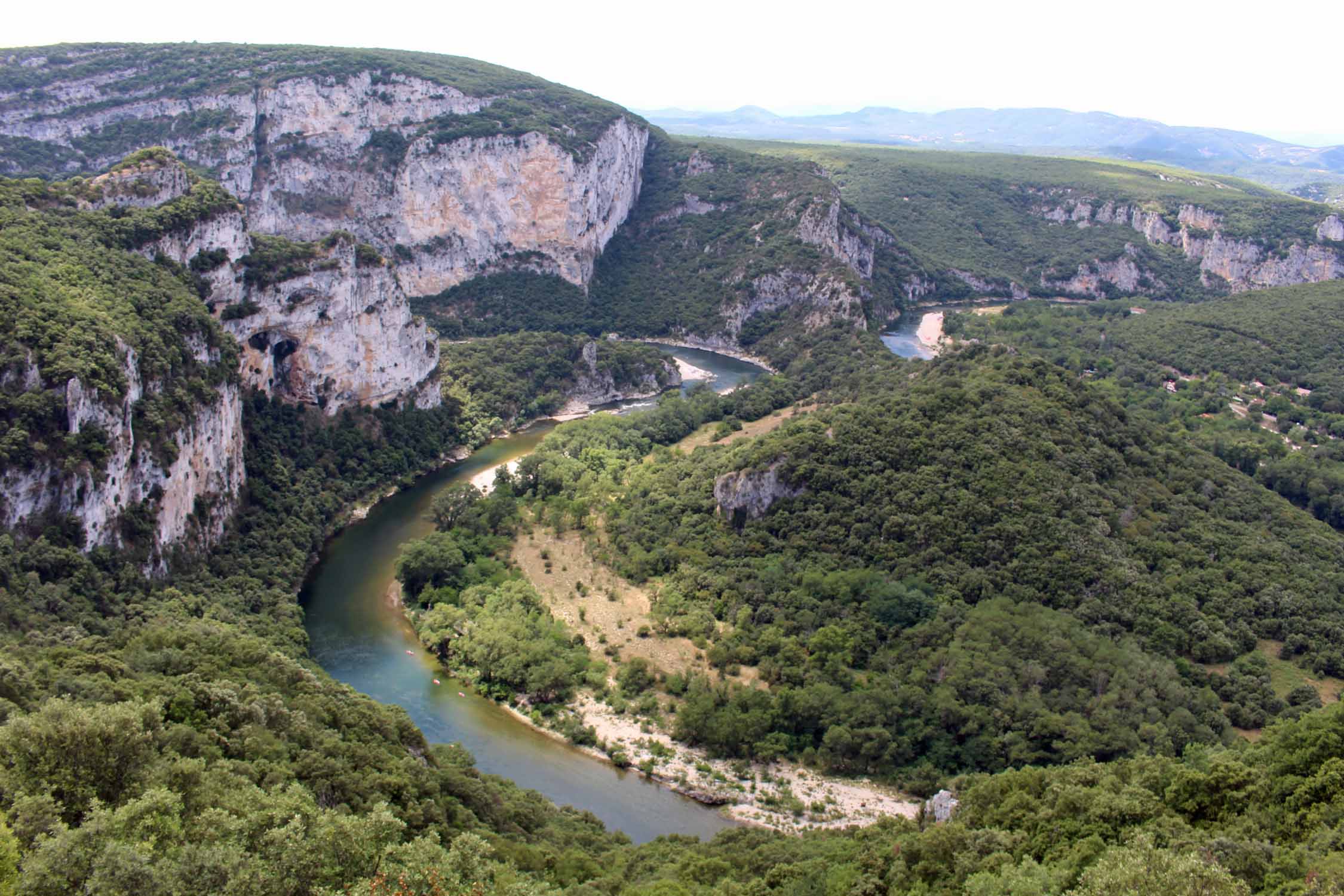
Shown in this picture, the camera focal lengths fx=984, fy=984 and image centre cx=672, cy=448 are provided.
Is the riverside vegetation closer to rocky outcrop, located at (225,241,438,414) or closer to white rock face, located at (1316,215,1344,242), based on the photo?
rocky outcrop, located at (225,241,438,414)

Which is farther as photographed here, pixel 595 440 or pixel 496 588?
pixel 595 440

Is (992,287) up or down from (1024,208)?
down

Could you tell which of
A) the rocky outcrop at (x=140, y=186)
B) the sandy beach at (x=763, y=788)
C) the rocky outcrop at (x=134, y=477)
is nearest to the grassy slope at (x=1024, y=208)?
the rocky outcrop at (x=140, y=186)

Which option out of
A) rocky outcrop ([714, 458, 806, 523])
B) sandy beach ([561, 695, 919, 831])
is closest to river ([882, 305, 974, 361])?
rocky outcrop ([714, 458, 806, 523])

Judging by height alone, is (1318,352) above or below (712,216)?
below

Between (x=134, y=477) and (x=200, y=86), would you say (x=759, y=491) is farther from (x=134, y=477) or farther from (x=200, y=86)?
(x=200, y=86)

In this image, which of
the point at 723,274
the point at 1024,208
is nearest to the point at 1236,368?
the point at 723,274

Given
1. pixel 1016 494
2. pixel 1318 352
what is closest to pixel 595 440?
pixel 1016 494

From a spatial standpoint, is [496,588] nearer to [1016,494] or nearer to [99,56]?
[1016,494]
